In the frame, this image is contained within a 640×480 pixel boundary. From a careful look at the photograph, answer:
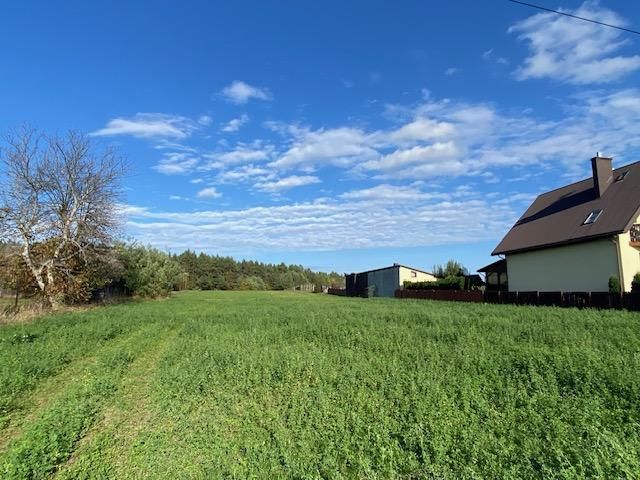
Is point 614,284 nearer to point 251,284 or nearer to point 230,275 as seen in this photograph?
point 251,284

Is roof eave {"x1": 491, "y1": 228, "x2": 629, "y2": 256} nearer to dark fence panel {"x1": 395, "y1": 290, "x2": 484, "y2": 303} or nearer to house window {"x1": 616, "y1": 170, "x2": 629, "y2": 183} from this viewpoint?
dark fence panel {"x1": 395, "y1": 290, "x2": 484, "y2": 303}

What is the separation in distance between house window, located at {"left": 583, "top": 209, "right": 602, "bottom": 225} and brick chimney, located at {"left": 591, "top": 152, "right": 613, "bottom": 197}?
65.5 inches

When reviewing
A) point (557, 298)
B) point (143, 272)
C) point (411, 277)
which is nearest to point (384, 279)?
point (411, 277)

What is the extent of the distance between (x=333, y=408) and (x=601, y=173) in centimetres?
2562

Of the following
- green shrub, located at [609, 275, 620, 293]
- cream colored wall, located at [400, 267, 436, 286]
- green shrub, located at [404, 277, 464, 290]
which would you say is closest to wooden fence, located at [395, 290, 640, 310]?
green shrub, located at [609, 275, 620, 293]

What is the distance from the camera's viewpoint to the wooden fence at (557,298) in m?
17.2

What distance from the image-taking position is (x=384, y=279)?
169 ft

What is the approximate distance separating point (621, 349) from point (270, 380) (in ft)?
21.9

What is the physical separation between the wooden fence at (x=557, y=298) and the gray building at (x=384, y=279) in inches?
572

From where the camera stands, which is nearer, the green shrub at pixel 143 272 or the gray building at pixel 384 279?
the green shrub at pixel 143 272

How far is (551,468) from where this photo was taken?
13.2 feet

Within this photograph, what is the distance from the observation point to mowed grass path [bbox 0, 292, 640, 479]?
4312 millimetres

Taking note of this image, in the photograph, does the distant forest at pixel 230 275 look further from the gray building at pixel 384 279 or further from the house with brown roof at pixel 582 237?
the house with brown roof at pixel 582 237

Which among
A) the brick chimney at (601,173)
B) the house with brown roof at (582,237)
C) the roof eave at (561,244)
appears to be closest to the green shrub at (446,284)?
the roof eave at (561,244)
